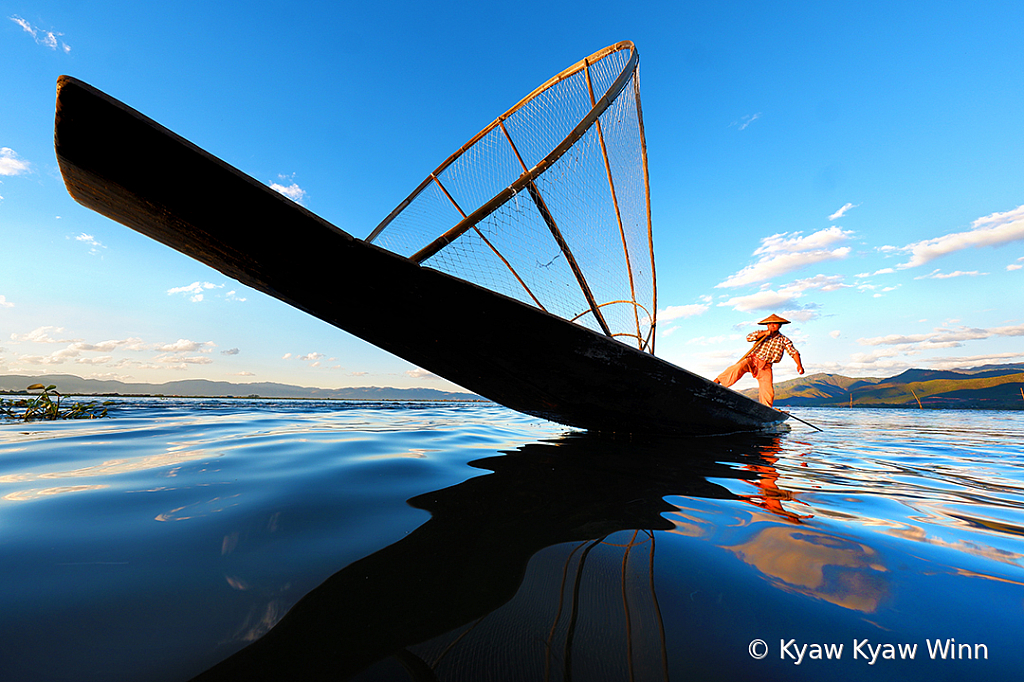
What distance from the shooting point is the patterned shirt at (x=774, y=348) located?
8023 millimetres

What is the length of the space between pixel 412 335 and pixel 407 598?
2.09m

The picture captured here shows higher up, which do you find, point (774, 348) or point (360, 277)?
point (774, 348)

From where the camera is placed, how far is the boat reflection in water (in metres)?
0.85

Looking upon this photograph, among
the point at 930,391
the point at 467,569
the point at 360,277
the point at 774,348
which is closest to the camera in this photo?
the point at 467,569

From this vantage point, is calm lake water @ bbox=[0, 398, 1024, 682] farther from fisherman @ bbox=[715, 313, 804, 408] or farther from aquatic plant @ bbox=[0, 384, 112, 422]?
aquatic plant @ bbox=[0, 384, 112, 422]

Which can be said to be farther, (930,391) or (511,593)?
(930,391)

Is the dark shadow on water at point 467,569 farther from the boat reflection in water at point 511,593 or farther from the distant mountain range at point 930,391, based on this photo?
the distant mountain range at point 930,391

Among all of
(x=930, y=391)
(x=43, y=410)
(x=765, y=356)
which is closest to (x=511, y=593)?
Answer: (x=765, y=356)

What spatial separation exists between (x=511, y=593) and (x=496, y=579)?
0.09 m

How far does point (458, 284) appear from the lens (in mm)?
2375

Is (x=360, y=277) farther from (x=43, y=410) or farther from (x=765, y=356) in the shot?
(x=43, y=410)

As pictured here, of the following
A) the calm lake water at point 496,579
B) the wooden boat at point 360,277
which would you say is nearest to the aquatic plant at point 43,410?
the calm lake water at point 496,579

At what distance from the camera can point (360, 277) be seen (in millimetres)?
2295

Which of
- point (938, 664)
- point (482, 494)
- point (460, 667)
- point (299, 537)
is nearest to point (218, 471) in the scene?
point (299, 537)
